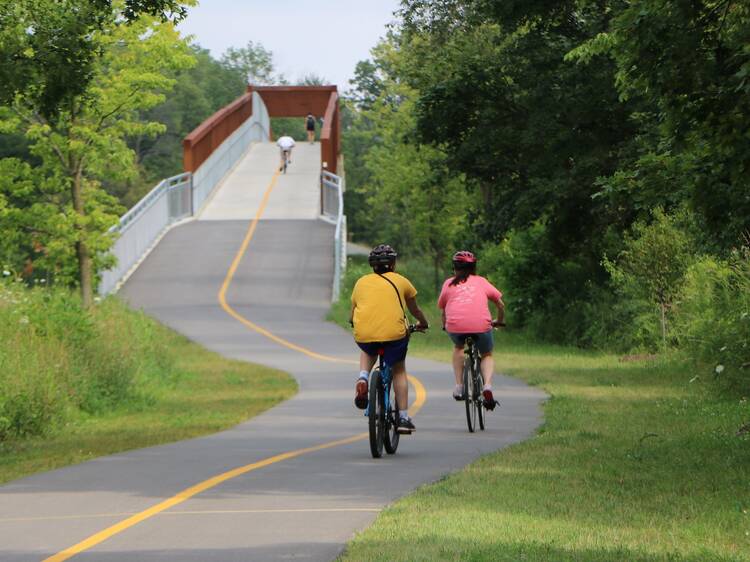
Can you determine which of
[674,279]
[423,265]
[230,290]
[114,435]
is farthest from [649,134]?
[423,265]

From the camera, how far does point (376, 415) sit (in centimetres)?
1345

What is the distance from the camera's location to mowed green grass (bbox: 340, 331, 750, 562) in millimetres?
8445

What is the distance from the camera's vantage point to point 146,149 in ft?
374

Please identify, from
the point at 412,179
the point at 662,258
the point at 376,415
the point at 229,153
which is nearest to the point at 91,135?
the point at 662,258

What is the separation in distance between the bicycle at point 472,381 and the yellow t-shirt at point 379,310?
2432 millimetres

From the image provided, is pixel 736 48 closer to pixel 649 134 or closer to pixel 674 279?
pixel 649 134

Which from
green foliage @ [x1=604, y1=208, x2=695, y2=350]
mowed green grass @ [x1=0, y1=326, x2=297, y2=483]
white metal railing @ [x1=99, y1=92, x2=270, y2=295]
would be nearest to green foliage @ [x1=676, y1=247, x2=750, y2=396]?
green foliage @ [x1=604, y1=208, x2=695, y2=350]

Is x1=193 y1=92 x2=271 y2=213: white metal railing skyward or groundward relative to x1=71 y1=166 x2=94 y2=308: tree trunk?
skyward

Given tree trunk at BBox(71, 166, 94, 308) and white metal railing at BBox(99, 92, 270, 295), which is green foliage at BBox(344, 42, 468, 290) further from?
tree trunk at BBox(71, 166, 94, 308)

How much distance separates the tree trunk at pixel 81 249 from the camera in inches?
1287

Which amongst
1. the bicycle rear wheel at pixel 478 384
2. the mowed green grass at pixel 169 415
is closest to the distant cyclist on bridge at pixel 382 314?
the bicycle rear wheel at pixel 478 384

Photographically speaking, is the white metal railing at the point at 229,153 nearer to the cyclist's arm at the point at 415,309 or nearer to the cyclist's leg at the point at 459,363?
the cyclist's leg at the point at 459,363

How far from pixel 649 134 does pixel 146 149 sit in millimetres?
93458

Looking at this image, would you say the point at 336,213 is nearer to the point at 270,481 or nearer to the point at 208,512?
the point at 270,481
